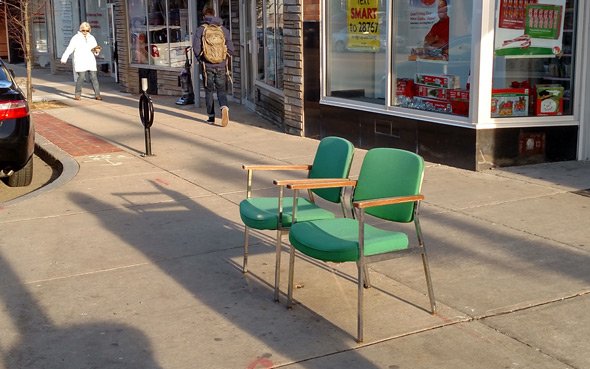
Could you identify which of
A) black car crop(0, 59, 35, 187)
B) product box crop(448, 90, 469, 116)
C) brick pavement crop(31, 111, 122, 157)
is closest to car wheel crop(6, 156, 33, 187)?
black car crop(0, 59, 35, 187)

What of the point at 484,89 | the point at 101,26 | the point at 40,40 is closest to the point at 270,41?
the point at 484,89

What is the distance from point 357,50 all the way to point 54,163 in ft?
14.1

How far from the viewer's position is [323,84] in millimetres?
11570

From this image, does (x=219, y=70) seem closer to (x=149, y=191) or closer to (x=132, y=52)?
(x=149, y=191)

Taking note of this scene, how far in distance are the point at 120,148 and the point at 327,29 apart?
130 inches

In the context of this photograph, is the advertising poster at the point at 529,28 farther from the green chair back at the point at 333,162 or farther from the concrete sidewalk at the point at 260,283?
the green chair back at the point at 333,162

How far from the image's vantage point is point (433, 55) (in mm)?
9859

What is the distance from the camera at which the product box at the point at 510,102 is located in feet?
30.2

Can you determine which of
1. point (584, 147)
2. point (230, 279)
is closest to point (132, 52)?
point (584, 147)

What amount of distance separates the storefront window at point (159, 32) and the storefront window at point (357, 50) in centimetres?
656

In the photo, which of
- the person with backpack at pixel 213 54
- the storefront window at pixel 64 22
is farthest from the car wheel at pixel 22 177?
the storefront window at pixel 64 22

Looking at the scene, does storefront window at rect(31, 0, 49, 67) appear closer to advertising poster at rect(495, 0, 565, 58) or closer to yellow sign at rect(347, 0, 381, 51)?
yellow sign at rect(347, 0, 381, 51)

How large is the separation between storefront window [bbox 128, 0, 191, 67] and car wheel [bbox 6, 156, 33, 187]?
847 cm

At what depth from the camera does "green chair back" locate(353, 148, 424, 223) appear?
501 centimetres
